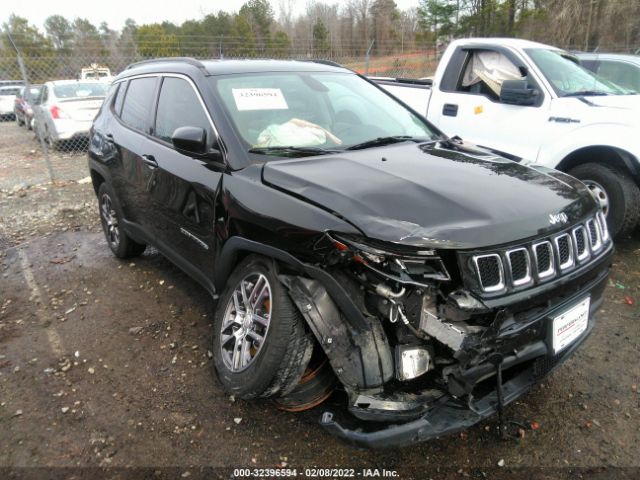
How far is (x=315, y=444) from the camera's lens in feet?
8.29

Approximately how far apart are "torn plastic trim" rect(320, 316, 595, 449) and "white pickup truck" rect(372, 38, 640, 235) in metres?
2.83

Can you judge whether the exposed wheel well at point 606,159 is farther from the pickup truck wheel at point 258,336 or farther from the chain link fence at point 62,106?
the chain link fence at point 62,106

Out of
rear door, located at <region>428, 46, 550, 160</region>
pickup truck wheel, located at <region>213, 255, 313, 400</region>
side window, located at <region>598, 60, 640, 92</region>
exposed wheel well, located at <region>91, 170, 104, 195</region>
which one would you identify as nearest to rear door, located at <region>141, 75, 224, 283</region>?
pickup truck wheel, located at <region>213, 255, 313, 400</region>

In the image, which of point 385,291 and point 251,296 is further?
point 251,296

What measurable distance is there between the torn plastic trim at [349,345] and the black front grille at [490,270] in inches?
19.0

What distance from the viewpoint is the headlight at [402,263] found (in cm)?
198

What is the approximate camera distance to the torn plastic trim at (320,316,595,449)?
1.98m

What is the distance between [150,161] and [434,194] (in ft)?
7.45

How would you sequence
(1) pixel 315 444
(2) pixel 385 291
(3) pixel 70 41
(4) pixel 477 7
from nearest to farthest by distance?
1. (2) pixel 385 291
2. (1) pixel 315 444
3. (3) pixel 70 41
4. (4) pixel 477 7

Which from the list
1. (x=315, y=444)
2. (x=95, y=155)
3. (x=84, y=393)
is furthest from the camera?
(x=95, y=155)

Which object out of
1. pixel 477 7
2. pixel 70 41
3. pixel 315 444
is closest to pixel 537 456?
pixel 315 444

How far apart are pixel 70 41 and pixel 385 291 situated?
562 inches

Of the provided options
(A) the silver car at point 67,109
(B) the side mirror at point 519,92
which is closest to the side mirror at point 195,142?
(B) the side mirror at point 519,92

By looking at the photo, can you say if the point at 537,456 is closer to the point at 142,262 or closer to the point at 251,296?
the point at 251,296
